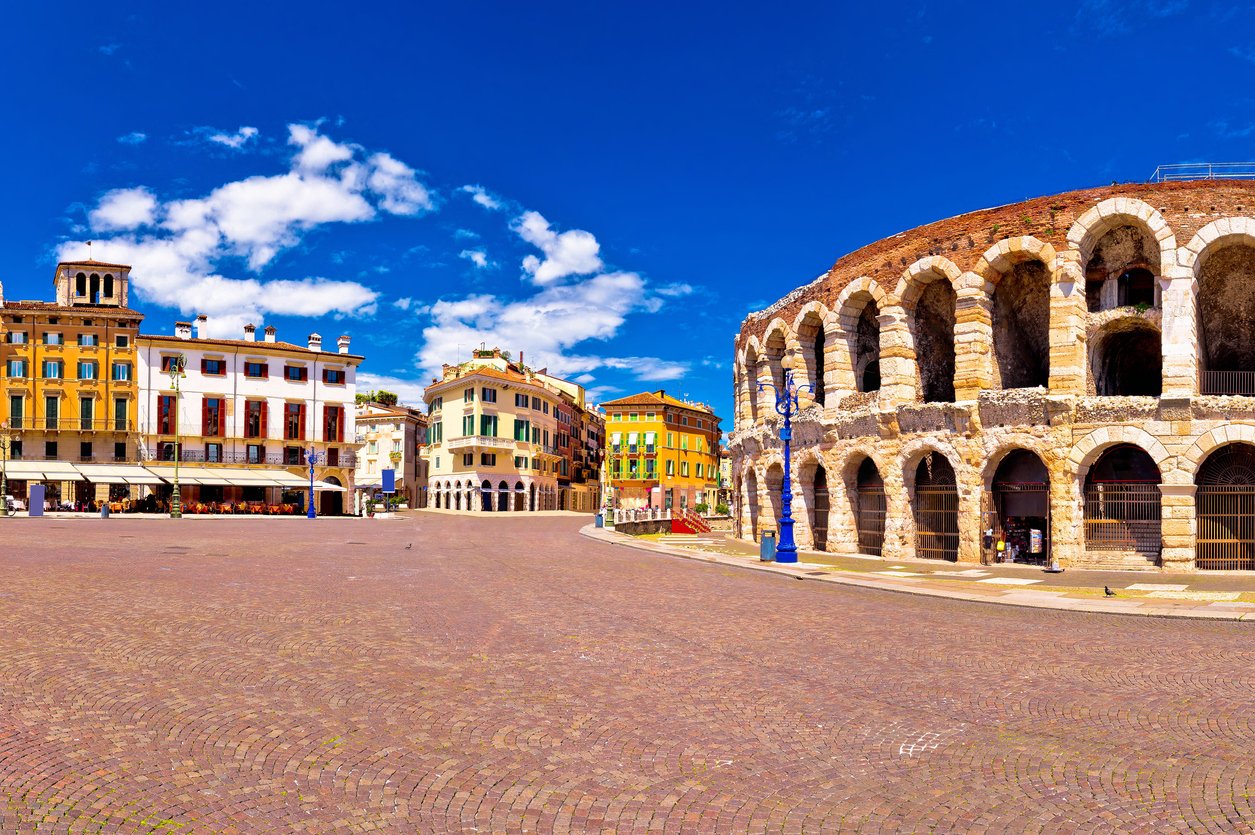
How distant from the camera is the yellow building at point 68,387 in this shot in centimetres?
5800

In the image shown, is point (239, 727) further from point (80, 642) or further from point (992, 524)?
point (992, 524)

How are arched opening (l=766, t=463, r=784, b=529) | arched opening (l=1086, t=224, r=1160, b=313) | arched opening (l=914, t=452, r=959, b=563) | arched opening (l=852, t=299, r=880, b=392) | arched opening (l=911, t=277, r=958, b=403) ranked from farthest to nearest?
arched opening (l=766, t=463, r=784, b=529), arched opening (l=852, t=299, r=880, b=392), arched opening (l=911, t=277, r=958, b=403), arched opening (l=914, t=452, r=959, b=563), arched opening (l=1086, t=224, r=1160, b=313)

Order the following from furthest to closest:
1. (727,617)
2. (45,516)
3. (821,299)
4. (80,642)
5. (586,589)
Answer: (45,516)
(821,299)
(586,589)
(727,617)
(80,642)

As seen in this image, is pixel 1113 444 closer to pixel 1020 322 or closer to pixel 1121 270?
pixel 1121 270

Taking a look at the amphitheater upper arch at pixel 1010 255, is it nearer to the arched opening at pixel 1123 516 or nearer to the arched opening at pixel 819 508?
the arched opening at pixel 1123 516

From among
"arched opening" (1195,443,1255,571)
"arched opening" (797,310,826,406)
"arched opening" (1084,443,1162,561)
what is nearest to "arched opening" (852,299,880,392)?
"arched opening" (797,310,826,406)

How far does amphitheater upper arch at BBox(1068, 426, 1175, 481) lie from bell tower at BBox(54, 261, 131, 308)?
6549 cm

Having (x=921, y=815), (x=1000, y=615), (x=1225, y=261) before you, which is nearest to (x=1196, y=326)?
(x=1225, y=261)

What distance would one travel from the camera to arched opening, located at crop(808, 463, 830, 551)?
108ft

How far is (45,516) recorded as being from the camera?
49.1 m

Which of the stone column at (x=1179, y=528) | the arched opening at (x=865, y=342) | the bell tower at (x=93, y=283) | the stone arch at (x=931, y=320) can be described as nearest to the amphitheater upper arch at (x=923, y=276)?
the stone arch at (x=931, y=320)

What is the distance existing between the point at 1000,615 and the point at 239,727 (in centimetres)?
1259

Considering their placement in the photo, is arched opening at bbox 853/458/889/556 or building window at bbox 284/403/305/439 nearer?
arched opening at bbox 853/458/889/556

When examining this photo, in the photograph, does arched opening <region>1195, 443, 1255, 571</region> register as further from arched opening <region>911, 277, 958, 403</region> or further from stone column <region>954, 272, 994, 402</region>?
arched opening <region>911, 277, 958, 403</region>
